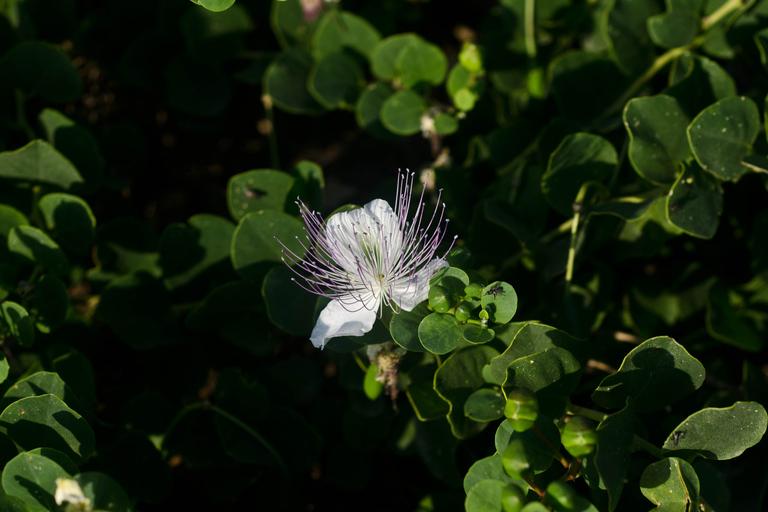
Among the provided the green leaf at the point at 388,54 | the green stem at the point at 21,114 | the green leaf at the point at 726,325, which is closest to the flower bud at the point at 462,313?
the green leaf at the point at 726,325

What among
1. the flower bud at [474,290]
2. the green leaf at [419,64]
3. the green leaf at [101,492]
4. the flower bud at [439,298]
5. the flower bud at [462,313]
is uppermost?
the green leaf at [419,64]

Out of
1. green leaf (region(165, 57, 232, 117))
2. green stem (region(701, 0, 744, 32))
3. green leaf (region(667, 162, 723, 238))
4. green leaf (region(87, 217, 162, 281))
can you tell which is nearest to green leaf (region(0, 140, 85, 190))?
green leaf (region(87, 217, 162, 281))

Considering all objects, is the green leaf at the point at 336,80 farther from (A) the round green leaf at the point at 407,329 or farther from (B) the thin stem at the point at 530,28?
(A) the round green leaf at the point at 407,329

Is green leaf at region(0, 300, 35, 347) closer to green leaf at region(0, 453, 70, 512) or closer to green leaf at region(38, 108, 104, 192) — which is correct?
green leaf at region(0, 453, 70, 512)

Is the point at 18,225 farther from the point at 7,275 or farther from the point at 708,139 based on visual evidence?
the point at 708,139

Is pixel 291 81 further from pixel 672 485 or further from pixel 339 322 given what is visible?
pixel 672 485
